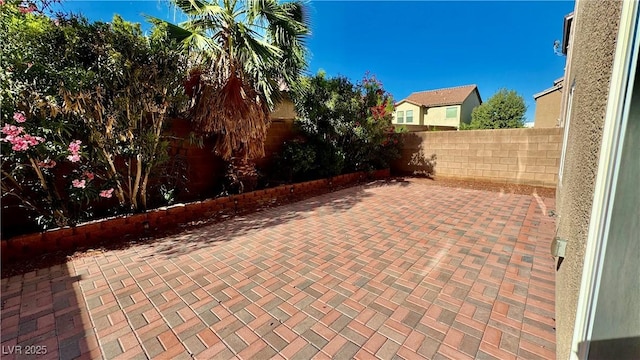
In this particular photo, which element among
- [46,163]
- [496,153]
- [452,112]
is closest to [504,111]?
[452,112]

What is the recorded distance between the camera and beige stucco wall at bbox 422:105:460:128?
26.5 metres

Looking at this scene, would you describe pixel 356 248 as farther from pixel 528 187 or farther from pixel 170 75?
pixel 528 187

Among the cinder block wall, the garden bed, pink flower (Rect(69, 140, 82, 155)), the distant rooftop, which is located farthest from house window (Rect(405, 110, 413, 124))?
pink flower (Rect(69, 140, 82, 155))

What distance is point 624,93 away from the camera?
1.05 m

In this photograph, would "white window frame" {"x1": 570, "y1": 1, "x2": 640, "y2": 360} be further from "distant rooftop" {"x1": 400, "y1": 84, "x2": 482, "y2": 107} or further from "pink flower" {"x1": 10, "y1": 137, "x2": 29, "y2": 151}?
"distant rooftop" {"x1": 400, "y1": 84, "x2": 482, "y2": 107}

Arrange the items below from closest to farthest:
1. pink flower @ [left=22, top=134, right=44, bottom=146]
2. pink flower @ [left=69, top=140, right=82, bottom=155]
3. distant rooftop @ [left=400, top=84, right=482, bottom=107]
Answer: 1. pink flower @ [left=22, top=134, right=44, bottom=146]
2. pink flower @ [left=69, top=140, right=82, bottom=155]
3. distant rooftop @ [left=400, top=84, right=482, bottom=107]

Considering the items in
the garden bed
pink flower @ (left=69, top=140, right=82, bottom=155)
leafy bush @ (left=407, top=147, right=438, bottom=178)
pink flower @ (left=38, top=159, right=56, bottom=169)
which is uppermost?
pink flower @ (left=69, top=140, right=82, bottom=155)

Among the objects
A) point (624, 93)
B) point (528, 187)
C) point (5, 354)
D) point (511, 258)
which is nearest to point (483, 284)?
point (511, 258)

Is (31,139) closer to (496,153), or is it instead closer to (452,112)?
(496,153)

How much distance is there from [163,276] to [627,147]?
4146mm

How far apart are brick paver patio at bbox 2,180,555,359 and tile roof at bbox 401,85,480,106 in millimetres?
25788

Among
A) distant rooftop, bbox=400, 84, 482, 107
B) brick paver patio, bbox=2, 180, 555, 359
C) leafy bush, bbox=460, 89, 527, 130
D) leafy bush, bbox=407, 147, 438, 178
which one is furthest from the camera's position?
distant rooftop, bbox=400, 84, 482, 107

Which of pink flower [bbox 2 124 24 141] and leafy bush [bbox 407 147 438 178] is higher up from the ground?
pink flower [bbox 2 124 24 141]

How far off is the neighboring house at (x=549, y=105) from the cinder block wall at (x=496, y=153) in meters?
11.5
